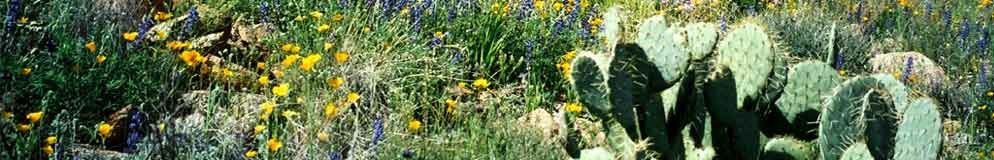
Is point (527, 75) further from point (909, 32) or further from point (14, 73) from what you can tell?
point (909, 32)

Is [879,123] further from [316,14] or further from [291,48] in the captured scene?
[316,14]

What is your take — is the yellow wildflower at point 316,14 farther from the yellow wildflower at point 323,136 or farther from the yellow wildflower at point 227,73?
the yellow wildflower at point 323,136

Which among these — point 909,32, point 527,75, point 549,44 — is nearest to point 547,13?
point 549,44

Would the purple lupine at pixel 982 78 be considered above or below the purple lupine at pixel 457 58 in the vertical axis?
below

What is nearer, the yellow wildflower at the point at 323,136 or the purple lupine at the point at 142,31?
the yellow wildflower at the point at 323,136

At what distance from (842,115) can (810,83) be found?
418 millimetres

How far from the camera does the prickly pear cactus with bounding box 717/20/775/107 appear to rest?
11.4 feet

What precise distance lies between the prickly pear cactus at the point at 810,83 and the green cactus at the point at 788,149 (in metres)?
0.10

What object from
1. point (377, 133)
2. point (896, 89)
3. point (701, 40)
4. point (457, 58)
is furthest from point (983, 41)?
point (377, 133)

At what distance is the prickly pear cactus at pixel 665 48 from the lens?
3.34 metres

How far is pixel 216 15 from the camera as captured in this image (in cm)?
530

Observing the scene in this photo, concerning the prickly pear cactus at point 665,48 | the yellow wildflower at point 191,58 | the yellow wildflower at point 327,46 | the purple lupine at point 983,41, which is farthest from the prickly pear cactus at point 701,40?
the purple lupine at point 983,41

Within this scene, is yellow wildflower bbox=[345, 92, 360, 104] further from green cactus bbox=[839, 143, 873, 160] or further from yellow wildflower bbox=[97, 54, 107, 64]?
green cactus bbox=[839, 143, 873, 160]

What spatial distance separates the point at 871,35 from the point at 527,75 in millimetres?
2664
